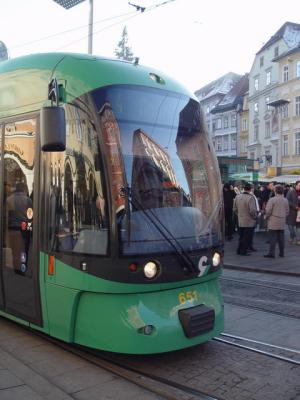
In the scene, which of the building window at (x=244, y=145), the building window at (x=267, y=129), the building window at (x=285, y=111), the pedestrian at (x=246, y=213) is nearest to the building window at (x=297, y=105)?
the building window at (x=285, y=111)

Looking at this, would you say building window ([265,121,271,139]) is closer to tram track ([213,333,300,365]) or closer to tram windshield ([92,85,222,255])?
tram track ([213,333,300,365])

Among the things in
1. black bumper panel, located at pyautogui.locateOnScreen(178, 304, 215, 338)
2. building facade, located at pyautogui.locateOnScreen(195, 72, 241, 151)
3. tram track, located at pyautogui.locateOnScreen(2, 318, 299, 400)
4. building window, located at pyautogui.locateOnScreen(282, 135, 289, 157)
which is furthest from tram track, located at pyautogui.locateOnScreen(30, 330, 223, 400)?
building facade, located at pyautogui.locateOnScreen(195, 72, 241, 151)

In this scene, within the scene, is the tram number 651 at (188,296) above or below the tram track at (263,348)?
above

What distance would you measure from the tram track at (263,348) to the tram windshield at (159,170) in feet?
3.84

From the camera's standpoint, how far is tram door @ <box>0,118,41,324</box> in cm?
511

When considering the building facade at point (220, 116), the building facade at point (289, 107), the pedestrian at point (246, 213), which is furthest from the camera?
the building facade at point (220, 116)

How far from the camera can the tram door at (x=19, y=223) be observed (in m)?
5.11

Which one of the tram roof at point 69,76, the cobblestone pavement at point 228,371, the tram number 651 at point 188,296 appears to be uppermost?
the tram roof at point 69,76

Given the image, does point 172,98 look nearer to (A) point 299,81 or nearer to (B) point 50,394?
(B) point 50,394

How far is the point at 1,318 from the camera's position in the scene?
6281 mm

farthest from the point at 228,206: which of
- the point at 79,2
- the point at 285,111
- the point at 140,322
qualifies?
the point at 285,111

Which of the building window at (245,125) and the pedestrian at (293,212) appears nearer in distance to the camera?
the pedestrian at (293,212)

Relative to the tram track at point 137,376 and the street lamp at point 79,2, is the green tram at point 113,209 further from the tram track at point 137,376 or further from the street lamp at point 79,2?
the street lamp at point 79,2

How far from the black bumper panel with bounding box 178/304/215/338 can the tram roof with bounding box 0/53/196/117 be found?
7.39 feet
